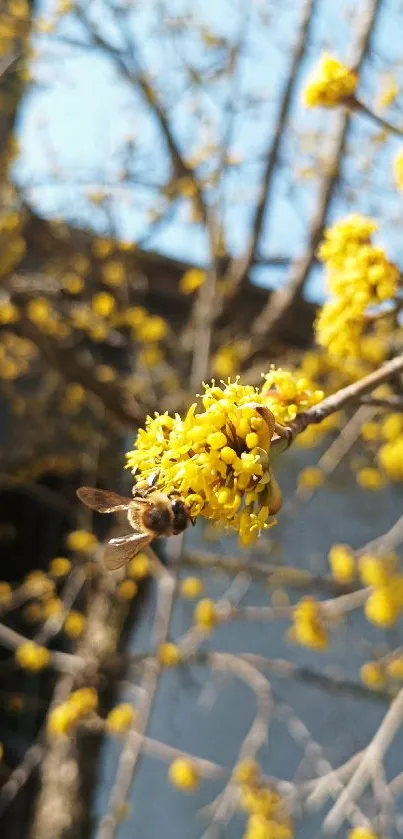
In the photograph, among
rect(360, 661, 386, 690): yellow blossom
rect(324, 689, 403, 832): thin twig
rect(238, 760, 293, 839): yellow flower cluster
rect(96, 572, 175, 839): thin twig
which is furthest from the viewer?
rect(360, 661, 386, 690): yellow blossom

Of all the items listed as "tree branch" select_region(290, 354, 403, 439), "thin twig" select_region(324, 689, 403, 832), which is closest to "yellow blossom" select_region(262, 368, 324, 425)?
"tree branch" select_region(290, 354, 403, 439)

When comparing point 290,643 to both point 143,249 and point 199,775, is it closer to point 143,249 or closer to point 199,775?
point 199,775

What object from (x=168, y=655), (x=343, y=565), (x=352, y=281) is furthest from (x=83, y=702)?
(x=352, y=281)

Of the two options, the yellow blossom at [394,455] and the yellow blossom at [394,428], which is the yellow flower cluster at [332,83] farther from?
the yellow blossom at [394,428]

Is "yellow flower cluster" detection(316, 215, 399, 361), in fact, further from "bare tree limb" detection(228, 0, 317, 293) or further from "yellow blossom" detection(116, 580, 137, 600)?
"yellow blossom" detection(116, 580, 137, 600)

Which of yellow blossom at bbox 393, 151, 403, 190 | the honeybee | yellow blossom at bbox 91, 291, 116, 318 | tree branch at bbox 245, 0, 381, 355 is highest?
tree branch at bbox 245, 0, 381, 355

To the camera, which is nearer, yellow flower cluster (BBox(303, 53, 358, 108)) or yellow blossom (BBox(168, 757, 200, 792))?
yellow flower cluster (BBox(303, 53, 358, 108))
